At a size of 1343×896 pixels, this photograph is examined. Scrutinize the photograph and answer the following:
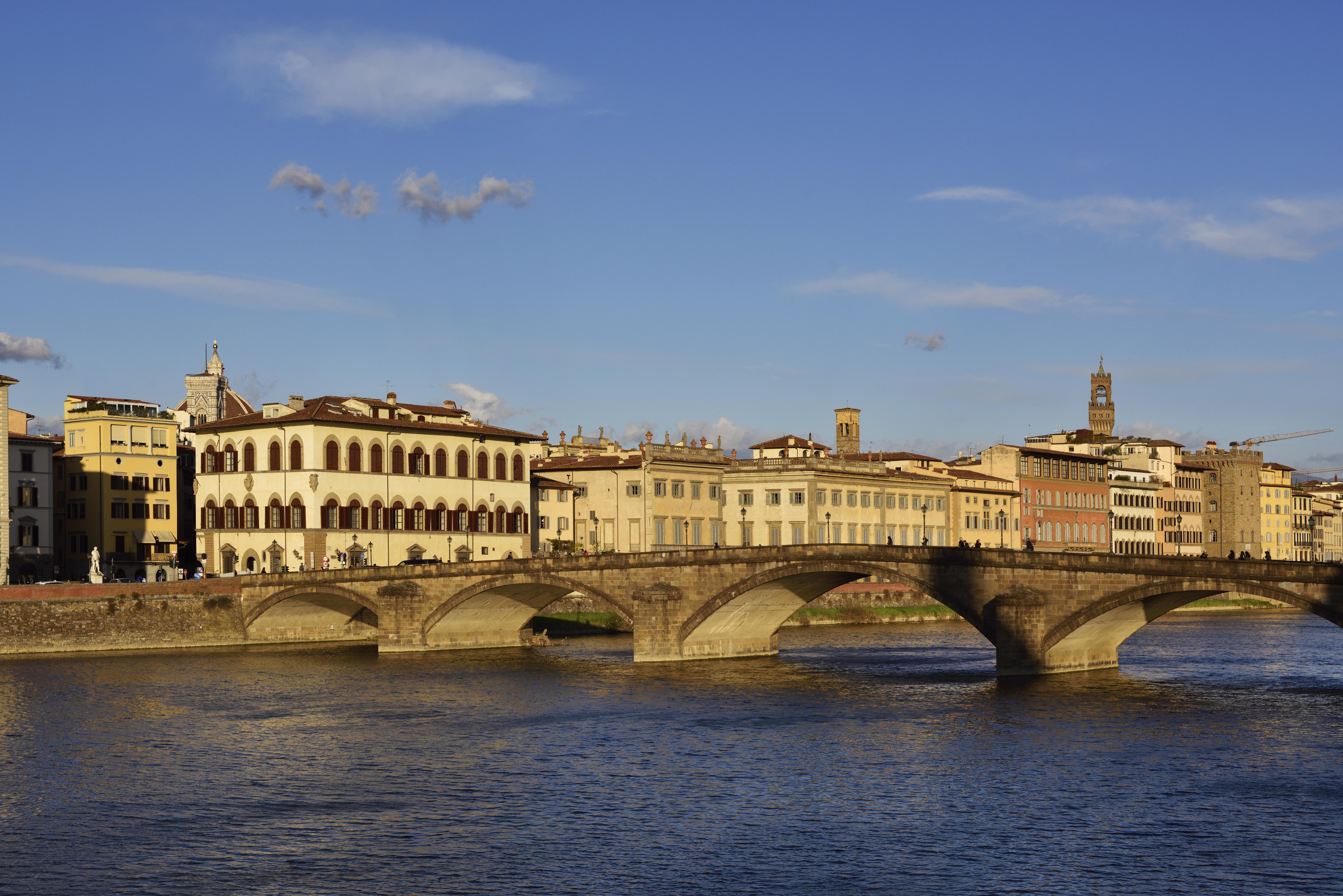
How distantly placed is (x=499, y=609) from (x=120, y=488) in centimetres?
3546

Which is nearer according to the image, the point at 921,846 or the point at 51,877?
the point at 51,877

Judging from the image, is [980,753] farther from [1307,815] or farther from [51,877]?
[51,877]

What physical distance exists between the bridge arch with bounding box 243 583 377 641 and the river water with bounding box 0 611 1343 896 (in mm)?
14247

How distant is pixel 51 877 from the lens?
35719 mm

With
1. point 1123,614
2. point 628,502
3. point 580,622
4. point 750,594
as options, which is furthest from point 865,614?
point 1123,614

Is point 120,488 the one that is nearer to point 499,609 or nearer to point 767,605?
point 499,609

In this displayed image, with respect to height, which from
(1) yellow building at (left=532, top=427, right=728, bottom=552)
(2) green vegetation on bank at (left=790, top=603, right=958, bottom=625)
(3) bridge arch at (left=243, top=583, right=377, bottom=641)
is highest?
(1) yellow building at (left=532, top=427, right=728, bottom=552)

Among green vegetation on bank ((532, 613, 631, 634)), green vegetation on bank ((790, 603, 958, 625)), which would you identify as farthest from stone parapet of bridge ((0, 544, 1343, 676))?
green vegetation on bank ((790, 603, 958, 625))

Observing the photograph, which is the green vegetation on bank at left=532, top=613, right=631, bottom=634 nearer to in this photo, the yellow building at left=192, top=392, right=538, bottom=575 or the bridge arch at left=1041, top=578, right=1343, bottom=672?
the yellow building at left=192, top=392, right=538, bottom=575

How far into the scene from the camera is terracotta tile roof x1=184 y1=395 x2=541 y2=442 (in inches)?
4021

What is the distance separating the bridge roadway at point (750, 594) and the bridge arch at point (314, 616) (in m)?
0.09

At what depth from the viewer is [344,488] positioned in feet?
338

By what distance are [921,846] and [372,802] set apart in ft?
49.3

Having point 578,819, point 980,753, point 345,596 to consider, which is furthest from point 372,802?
A: point 345,596
